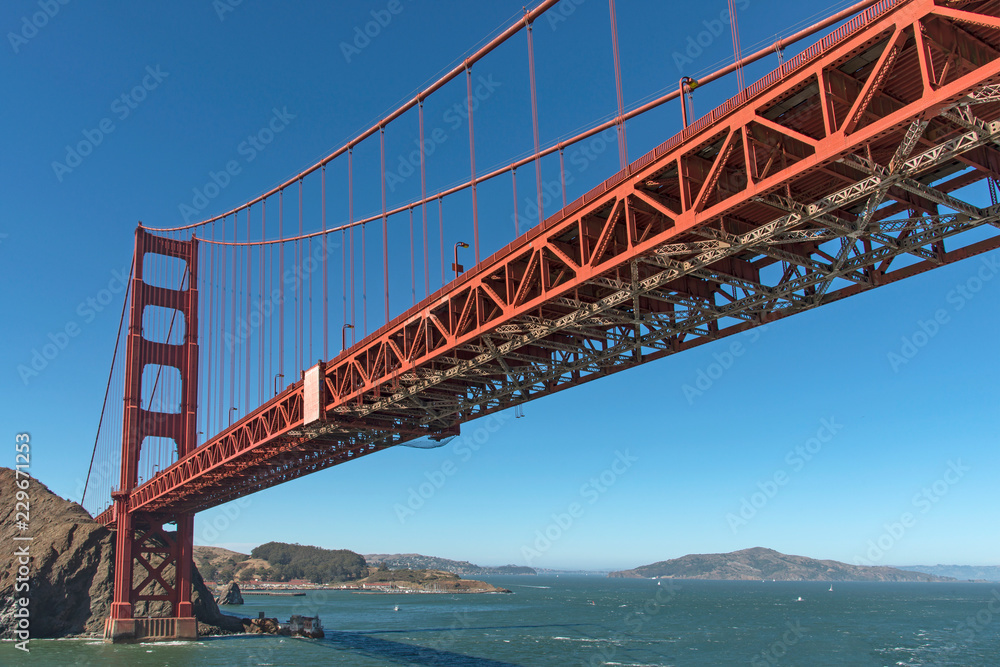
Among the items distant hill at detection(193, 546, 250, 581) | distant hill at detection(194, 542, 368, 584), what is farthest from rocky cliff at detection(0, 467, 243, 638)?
distant hill at detection(194, 542, 368, 584)

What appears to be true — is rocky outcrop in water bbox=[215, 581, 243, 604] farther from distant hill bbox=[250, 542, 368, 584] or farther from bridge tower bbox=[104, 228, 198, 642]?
distant hill bbox=[250, 542, 368, 584]

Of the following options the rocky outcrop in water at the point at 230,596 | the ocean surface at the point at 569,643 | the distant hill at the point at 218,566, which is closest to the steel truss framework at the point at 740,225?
the ocean surface at the point at 569,643

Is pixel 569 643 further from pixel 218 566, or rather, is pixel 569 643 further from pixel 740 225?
pixel 218 566

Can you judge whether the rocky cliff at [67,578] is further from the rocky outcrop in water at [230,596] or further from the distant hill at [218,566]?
the distant hill at [218,566]

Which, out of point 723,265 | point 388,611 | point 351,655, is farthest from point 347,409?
point 388,611

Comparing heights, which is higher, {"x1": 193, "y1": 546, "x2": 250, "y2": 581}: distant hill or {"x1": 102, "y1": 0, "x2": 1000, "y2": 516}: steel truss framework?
{"x1": 102, "y1": 0, "x2": 1000, "y2": 516}: steel truss framework

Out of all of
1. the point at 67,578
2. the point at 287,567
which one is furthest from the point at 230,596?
the point at 287,567
